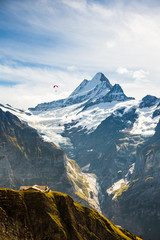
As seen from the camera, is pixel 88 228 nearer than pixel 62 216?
No

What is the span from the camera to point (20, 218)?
69.2 metres

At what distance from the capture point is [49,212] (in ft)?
260

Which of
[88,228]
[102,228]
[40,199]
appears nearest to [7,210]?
[40,199]

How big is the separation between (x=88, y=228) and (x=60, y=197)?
58.0ft

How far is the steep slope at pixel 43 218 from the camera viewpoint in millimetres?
66375

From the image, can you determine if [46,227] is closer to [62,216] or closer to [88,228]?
[62,216]

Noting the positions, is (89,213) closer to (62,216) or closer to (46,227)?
(62,216)

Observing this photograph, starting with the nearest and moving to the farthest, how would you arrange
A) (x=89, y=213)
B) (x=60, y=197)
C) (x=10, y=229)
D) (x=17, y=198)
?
(x=10, y=229)
(x=17, y=198)
(x=60, y=197)
(x=89, y=213)

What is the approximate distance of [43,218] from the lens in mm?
75750

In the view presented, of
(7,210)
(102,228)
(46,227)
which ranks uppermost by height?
(7,210)

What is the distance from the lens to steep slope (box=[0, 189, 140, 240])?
218 ft

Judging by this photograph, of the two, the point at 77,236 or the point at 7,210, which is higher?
the point at 7,210

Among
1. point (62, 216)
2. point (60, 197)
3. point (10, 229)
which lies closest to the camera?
point (10, 229)

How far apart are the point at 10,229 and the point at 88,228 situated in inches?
1579
